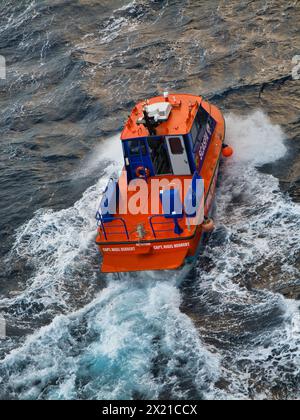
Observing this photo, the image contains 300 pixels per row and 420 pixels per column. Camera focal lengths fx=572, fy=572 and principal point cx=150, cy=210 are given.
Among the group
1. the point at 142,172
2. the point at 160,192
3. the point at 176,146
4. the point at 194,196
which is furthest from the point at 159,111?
the point at 194,196

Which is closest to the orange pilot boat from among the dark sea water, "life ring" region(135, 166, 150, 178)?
"life ring" region(135, 166, 150, 178)

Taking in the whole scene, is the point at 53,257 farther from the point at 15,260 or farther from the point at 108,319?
the point at 108,319

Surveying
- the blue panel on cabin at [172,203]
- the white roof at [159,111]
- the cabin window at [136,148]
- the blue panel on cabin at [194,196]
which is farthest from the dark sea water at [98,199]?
the white roof at [159,111]

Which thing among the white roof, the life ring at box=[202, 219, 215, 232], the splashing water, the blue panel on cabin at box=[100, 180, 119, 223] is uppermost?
the white roof

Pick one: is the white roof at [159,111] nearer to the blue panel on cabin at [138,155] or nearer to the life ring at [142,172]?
the blue panel on cabin at [138,155]

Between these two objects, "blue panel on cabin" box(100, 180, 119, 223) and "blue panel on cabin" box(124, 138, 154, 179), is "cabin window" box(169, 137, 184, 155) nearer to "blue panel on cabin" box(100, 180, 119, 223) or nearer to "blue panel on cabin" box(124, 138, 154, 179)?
"blue panel on cabin" box(124, 138, 154, 179)

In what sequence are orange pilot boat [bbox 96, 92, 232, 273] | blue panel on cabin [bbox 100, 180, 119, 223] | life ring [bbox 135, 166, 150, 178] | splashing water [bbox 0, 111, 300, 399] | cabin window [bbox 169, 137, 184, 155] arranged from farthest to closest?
1. life ring [bbox 135, 166, 150, 178]
2. cabin window [bbox 169, 137, 184, 155]
3. blue panel on cabin [bbox 100, 180, 119, 223]
4. orange pilot boat [bbox 96, 92, 232, 273]
5. splashing water [bbox 0, 111, 300, 399]

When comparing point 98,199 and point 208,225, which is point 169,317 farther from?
point 98,199
